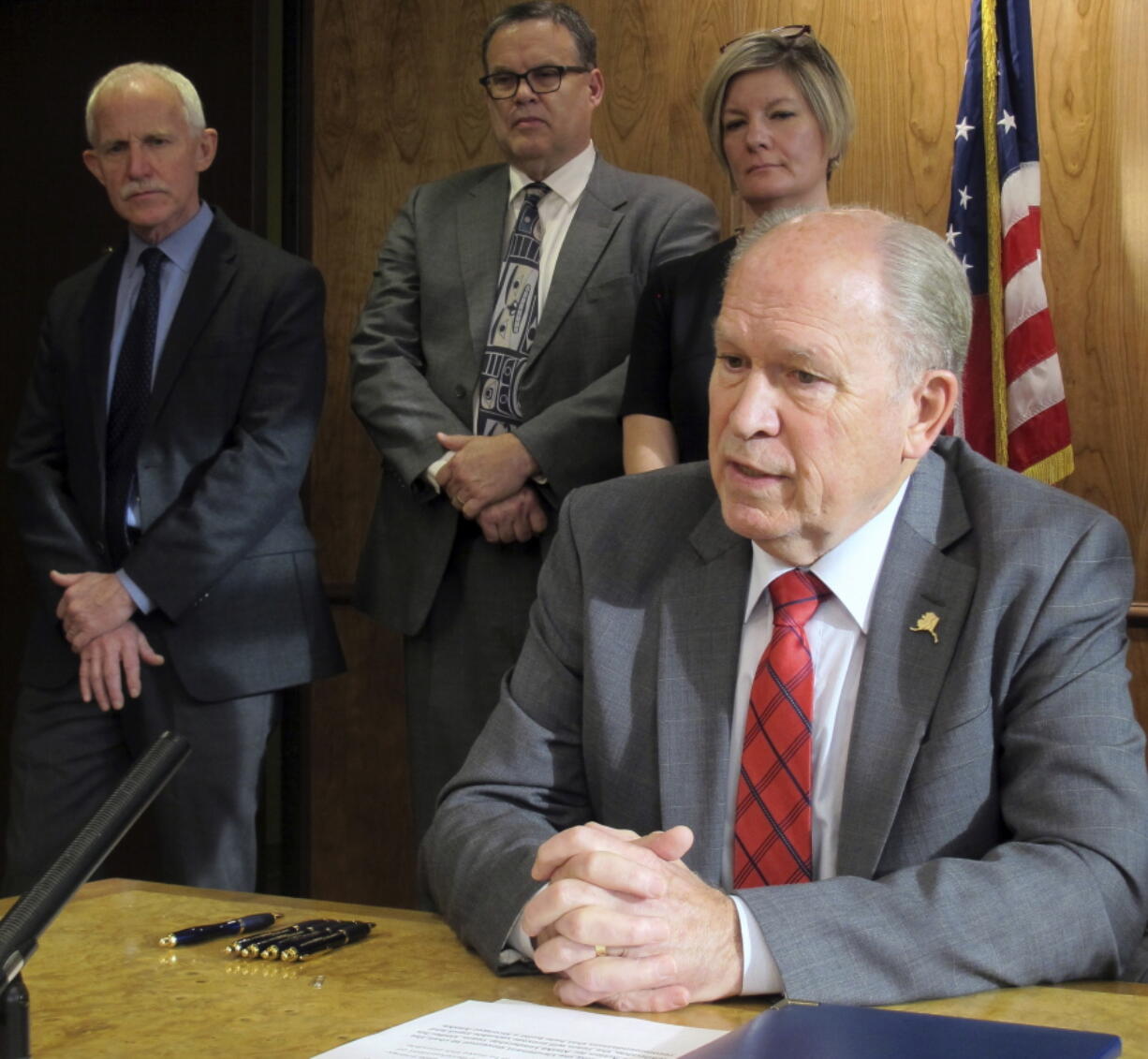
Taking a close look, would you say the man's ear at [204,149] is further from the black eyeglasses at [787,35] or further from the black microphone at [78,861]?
the black microphone at [78,861]

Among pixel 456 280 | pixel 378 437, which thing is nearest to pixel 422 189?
pixel 456 280

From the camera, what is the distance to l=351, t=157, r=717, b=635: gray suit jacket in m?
3.06

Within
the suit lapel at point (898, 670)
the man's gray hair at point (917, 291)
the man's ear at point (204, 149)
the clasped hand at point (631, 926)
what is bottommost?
the clasped hand at point (631, 926)

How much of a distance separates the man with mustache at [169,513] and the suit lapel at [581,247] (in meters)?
0.55

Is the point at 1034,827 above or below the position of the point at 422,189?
below

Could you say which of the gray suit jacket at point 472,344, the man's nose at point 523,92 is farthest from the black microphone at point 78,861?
the man's nose at point 523,92

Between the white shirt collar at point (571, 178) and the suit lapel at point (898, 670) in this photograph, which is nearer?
the suit lapel at point (898, 670)

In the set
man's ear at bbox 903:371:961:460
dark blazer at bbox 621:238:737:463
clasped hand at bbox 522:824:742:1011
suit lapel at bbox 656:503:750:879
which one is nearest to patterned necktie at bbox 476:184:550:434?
dark blazer at bbox 621:238:737:463

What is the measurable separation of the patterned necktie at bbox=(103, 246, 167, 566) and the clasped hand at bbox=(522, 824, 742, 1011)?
7.03 feet

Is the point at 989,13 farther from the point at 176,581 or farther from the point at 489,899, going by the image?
the point at 489,899

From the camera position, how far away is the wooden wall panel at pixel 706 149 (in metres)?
3.61

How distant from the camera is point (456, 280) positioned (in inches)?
130

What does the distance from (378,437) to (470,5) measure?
62.3 inches

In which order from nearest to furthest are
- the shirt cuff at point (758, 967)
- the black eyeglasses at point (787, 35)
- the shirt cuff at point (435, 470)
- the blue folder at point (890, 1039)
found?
the blue folder at point (890, 1039) < the shirt cuff at point (758, 967) < the black eyeglasses at point (787, 35) < the shirt cuff at point (435, 470)
